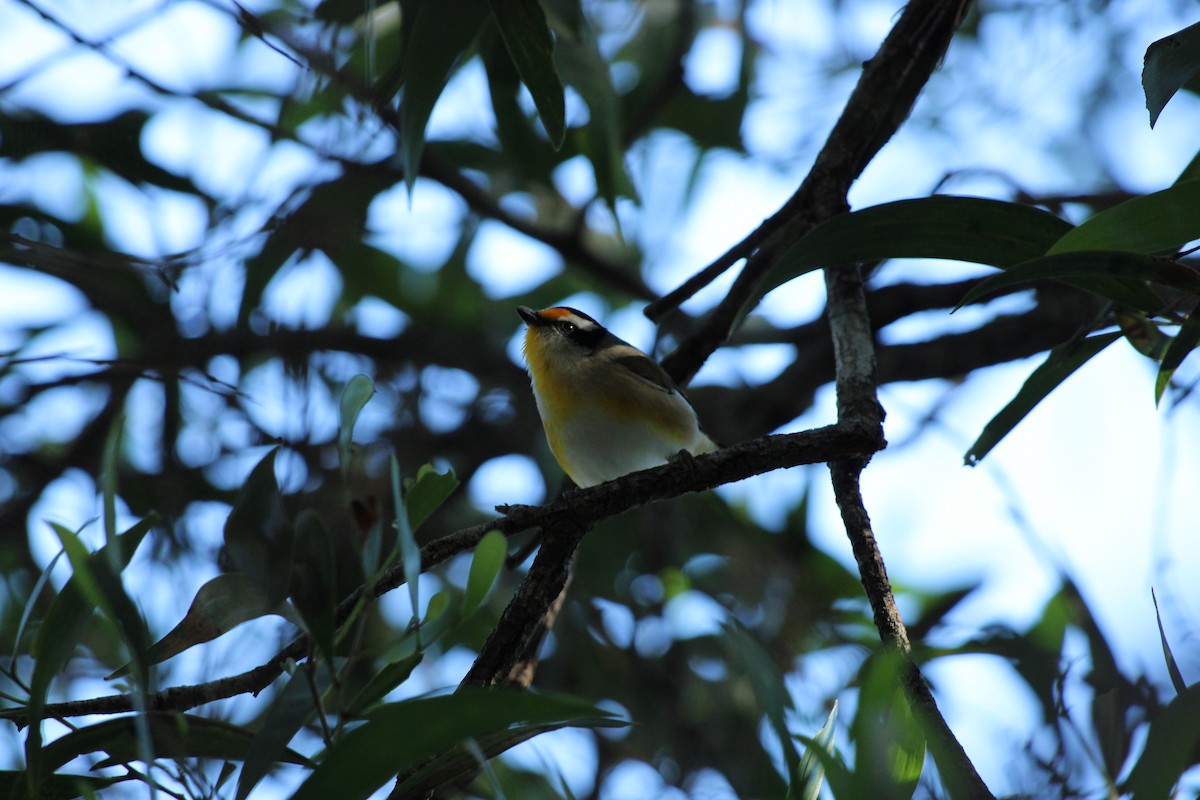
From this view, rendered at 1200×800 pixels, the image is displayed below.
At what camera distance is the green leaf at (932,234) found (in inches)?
79.6

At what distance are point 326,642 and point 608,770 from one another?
11.4ft

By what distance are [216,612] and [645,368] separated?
2470 mm

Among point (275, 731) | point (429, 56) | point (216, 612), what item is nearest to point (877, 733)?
point (275, 731)

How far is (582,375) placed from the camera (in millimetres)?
4012

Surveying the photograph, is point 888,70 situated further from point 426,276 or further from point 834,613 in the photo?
point 426,276

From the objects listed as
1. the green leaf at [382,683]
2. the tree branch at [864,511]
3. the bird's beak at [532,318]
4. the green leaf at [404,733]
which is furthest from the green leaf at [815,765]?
the bird's beak at [532,318]

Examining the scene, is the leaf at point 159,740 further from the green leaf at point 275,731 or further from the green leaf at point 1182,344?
the green leaf at point 1182,344

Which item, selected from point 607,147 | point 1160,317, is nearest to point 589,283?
point 607,147

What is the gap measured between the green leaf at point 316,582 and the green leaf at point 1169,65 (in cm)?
159

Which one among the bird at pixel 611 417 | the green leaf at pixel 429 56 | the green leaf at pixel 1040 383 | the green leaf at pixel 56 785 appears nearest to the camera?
the green leaf at pixel 56 785

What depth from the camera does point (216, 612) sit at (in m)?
1.74

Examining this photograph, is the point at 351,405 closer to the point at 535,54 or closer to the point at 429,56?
the point at 429,56

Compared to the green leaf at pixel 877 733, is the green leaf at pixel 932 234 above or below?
above

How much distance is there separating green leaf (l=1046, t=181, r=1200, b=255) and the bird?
79.6 inches
